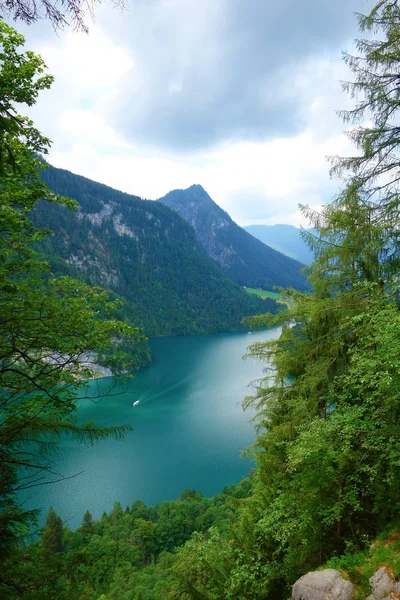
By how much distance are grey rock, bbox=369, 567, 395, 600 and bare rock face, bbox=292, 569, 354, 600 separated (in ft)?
1.05

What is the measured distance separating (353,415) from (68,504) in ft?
96.4

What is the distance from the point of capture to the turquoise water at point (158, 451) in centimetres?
2734

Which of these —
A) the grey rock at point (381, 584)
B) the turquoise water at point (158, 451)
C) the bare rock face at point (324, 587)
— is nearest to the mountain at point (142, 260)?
the turquoise water at point (158, 451)

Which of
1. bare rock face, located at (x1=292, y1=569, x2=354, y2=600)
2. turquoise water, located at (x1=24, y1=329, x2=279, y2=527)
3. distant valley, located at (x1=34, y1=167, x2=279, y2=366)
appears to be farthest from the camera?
distant valley, located at (x1=34, y1=167, x2=279, y2=366)

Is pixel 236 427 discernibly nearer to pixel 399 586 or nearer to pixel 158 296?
pixel 399 586

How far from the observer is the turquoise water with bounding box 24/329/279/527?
27.3 meters

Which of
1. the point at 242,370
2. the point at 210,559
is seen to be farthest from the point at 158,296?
the point at 210,559

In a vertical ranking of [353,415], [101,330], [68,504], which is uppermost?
[101,330]

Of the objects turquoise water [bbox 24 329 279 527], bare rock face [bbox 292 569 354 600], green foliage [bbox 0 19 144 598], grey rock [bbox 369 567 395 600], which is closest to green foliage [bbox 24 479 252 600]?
turquoise water [bbox 24 329 279 527]

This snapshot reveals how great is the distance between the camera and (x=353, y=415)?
420 centimetres

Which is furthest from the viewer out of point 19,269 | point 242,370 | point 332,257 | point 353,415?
point 242,370

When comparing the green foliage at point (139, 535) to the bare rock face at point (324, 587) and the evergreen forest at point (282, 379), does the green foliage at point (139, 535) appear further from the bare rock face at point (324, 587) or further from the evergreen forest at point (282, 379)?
the bare rock face at point (324, 587)

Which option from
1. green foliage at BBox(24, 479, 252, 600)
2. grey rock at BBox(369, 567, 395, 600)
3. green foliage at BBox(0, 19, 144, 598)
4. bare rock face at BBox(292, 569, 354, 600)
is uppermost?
green foliage at BBox(0, 19, 144, 598)

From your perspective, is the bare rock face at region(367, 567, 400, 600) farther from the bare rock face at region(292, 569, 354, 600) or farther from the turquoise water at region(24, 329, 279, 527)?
the turquoise water at region(24, 329, 279, 527)
